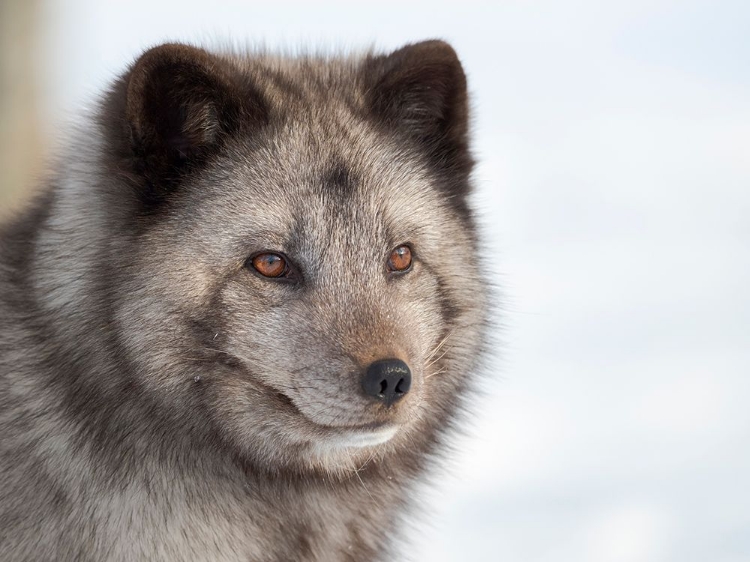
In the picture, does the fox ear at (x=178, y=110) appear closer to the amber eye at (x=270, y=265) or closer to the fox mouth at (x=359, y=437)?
the amber eye at (x=270, y=265)

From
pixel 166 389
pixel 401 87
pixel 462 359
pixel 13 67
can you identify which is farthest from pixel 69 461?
pixel 13 67

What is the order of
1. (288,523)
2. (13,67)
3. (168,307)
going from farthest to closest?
(13,67), (288,523), (168,307)

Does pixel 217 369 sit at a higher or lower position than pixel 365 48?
lower

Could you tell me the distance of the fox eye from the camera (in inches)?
127

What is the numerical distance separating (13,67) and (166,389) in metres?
4.56

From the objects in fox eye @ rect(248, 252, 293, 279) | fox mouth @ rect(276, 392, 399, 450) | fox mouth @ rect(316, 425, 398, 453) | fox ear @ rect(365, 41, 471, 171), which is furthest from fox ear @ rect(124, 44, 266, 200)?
fox mouth @ rect(316, 425, 398, 453)

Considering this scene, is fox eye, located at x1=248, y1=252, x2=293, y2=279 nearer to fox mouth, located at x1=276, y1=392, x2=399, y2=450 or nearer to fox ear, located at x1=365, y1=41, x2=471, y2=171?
fox mouth, located at x1=276, y1=392, x2=399, y2=450

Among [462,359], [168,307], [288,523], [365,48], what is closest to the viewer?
[168,307]

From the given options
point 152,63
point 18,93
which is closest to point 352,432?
point 152,63

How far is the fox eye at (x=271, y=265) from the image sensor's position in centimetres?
321

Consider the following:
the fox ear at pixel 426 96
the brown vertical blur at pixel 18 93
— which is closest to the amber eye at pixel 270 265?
the fox ear at pixel 426 96

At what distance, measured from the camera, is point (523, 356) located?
7.39 m

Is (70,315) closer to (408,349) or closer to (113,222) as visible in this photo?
(113,222)

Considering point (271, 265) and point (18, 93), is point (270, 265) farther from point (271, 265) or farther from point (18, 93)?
point (18, 93)
